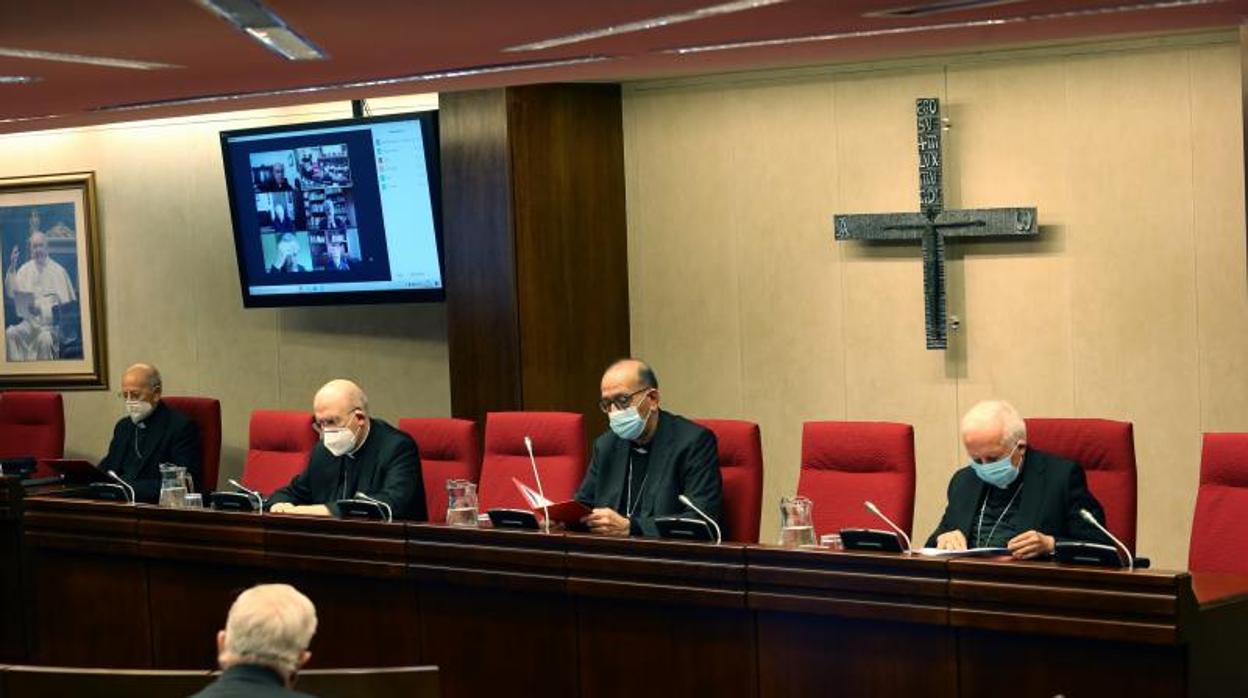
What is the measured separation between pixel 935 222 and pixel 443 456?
2.20 meters

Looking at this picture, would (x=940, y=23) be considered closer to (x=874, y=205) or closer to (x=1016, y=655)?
(x=1016, y=655)

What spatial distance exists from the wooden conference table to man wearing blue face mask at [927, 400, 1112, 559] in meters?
0.48

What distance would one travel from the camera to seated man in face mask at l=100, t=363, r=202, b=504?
8.50 meters

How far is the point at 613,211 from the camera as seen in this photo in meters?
8.65

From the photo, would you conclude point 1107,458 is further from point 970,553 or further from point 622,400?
point 622,400

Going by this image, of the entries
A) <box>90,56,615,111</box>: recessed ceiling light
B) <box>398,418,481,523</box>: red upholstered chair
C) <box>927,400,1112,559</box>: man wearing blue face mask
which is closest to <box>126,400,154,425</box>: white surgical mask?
<box>90,56,615,111</box>: recessed ceiling light

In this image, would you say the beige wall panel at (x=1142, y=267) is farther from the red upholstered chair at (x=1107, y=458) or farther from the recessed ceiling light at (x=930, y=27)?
the recessed ceiling light at (x=930, y=27)

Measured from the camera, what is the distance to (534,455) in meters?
6.83

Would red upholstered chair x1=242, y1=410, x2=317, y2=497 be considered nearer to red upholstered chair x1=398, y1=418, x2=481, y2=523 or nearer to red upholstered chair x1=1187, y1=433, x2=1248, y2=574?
red upholstered chair x1=398, y1=418, x2=481, y2=523

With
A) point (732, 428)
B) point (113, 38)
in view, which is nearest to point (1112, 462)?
point (732, 428)

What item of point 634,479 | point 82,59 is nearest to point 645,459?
point 634,479

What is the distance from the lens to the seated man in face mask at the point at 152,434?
27.9ft

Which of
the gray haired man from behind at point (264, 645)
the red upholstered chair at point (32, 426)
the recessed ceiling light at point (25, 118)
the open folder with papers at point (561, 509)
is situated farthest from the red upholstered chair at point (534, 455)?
the gray haired man from behind at point (264, 645)

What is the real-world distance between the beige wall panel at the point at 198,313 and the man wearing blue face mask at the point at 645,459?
3008 mm
